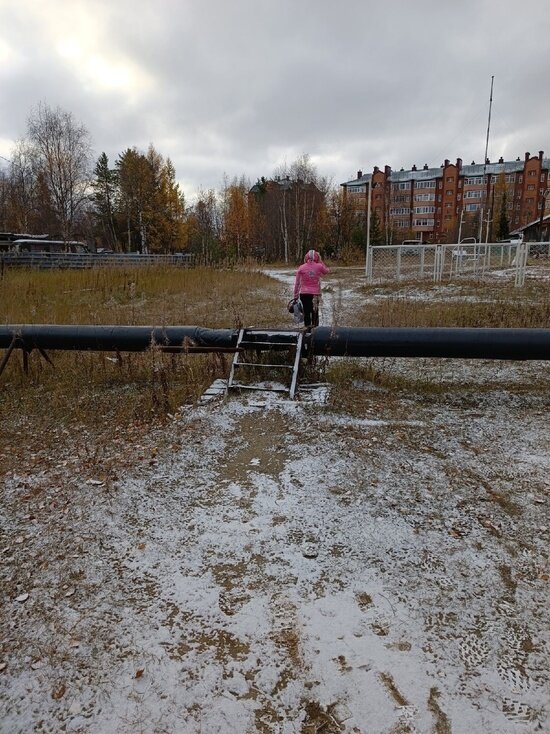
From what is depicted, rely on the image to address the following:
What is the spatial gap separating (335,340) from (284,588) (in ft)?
10.8

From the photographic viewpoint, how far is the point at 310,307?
8.17m

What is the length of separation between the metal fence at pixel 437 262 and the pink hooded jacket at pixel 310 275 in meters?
9.57

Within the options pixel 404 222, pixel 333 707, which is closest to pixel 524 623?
pixel 333 707

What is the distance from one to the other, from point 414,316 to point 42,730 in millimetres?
7664

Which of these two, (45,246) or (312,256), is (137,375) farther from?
(45,246)

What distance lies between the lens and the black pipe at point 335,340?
493 cm

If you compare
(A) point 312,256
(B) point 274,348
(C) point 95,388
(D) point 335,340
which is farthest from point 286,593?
(A) point 312,256

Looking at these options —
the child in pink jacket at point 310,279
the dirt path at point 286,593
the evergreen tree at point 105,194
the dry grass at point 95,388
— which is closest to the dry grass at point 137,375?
the dry grass at point 95,388

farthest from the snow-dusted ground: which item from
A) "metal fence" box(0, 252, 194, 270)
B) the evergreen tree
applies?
the evergreen tree

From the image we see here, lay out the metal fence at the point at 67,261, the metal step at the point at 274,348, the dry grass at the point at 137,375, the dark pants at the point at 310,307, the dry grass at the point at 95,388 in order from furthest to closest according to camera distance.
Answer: the metal fence at the point at 67,261, the dark pants at the point at 310,307, the metal step at the point at 274,348, the dry grass at the point at 137,375, the dry grass at the point at 95,388

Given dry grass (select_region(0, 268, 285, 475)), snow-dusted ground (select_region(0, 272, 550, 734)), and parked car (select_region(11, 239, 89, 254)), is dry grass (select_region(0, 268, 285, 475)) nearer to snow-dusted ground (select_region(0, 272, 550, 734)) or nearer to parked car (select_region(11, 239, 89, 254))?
snow-dusted ground (select_region(0, 272, 550, 734))

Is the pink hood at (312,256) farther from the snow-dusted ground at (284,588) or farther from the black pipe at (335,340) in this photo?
the snow-dusted ground at (284,588)

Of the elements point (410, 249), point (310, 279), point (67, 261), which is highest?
point (410, 249)

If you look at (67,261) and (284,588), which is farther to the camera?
(67,261)
